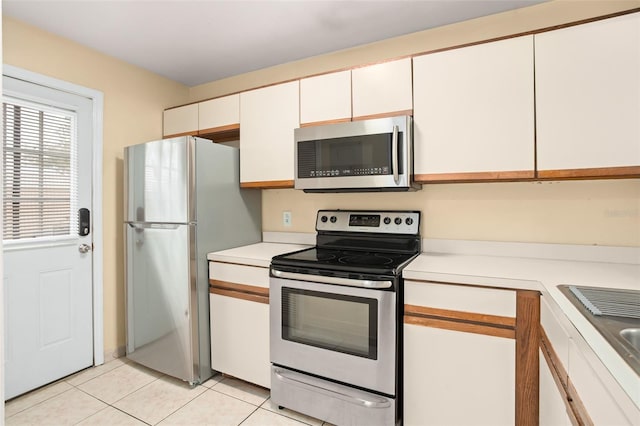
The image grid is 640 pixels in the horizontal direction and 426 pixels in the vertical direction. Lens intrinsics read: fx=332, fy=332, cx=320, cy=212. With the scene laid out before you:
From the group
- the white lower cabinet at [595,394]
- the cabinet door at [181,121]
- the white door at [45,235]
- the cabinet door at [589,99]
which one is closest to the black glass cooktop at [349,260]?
the white lower cabinet at [595,394]

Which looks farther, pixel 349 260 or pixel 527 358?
pixel 349 260

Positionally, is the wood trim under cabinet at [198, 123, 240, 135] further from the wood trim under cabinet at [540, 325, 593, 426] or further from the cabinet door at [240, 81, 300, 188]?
the wood trim under cabinet at [540, 325, 593, 426]

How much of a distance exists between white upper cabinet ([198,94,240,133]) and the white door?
776 millimetres

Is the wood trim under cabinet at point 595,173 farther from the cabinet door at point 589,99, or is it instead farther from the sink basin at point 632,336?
the sink basin at point 632,336

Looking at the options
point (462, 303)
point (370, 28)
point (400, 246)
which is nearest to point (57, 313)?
point (400, 246)

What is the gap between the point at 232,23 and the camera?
2.11 meters

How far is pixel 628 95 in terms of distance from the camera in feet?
4.78

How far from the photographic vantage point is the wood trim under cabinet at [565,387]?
90 centimetres

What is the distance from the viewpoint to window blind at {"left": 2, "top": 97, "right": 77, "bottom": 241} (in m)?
2.03

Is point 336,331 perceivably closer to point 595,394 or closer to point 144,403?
point 595,394

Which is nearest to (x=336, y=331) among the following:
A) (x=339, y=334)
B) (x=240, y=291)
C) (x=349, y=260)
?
(x=339, y=334)

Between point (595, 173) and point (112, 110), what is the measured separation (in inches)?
121

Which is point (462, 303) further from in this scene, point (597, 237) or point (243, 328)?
point (243, 328)

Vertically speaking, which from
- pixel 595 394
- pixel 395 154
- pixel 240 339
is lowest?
pixel 240 339
